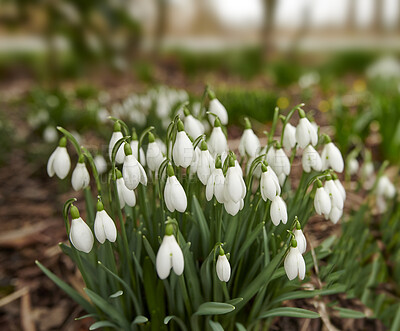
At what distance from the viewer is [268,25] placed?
8453 millimetres

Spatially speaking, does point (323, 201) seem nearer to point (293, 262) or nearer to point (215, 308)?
point (293, 262)

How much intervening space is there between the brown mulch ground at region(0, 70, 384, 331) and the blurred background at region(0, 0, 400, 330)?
0.10ft

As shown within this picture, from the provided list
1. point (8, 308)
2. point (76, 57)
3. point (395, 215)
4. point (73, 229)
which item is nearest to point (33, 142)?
point (8, 308)

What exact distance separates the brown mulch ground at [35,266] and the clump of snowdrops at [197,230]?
1.16 feet

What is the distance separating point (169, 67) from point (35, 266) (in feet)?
24.4

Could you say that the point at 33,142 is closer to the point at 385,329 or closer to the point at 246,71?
the point at 385,329

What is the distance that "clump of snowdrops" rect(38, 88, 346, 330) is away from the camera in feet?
3.27

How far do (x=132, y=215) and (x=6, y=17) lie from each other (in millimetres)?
7154

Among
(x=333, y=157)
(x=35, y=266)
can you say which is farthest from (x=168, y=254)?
(x=35, y=266)

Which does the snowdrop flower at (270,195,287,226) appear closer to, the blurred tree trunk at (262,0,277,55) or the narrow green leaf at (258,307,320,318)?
the narrow green leaf at (258,307,320,318)

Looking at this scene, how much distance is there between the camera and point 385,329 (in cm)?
152

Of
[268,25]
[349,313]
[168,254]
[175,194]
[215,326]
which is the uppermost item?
[268,25]

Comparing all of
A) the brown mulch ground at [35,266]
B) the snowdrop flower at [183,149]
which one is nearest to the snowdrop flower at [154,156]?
the snowdrop flower at [183,149]

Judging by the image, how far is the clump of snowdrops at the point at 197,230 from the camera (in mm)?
996
